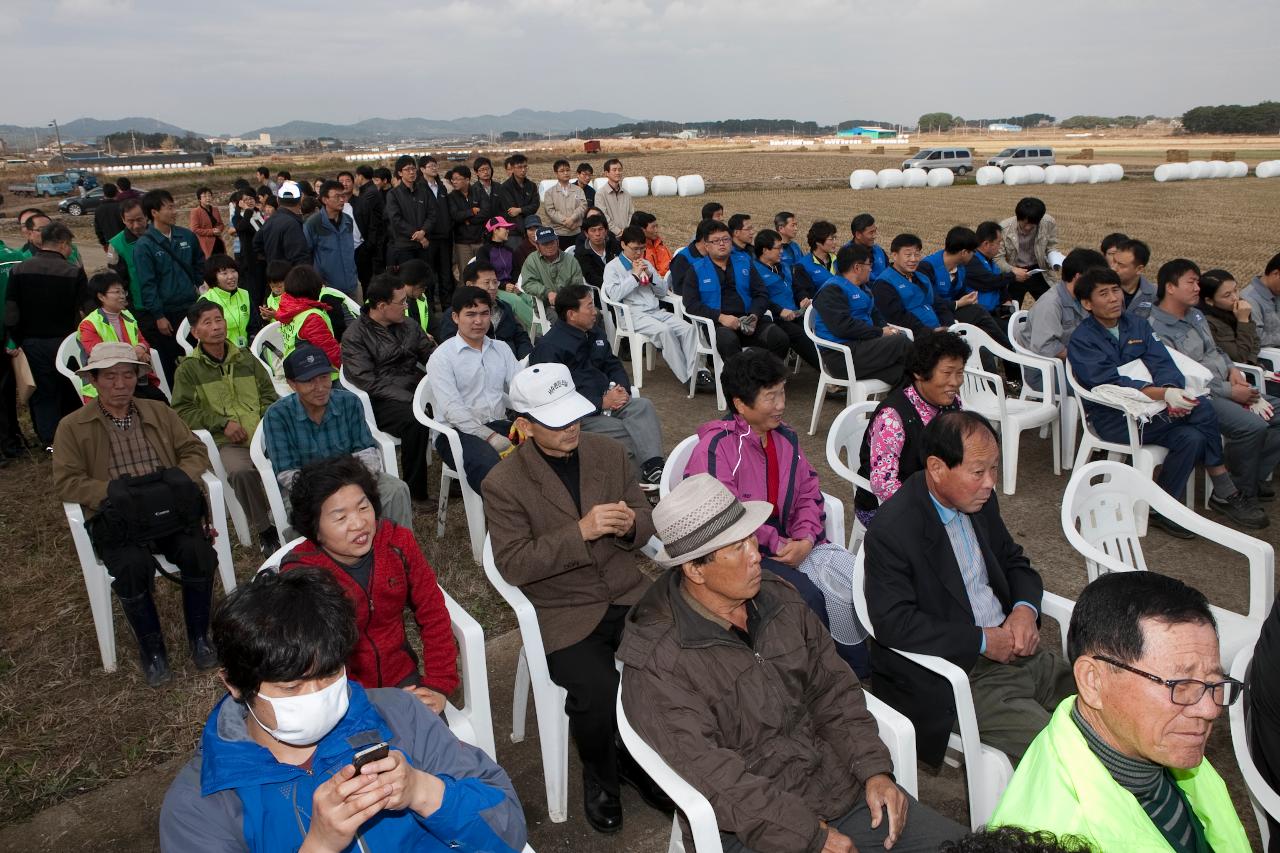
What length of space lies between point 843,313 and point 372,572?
4.36 metres

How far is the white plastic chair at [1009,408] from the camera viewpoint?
532 centimetres

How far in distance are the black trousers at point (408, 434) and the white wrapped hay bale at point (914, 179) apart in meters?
28.5

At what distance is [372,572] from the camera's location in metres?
2.77

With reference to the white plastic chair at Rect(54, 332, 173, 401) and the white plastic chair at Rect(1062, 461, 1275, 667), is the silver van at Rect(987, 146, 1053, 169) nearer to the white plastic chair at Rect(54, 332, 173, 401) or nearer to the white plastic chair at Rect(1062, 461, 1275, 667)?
the white plastic chair at Rect(1062, 461, 1275, 667)

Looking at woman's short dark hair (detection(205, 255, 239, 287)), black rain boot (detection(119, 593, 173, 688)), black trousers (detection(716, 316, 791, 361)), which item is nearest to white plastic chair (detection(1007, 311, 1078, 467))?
black trousers (detection(716, 316, 791, 361))

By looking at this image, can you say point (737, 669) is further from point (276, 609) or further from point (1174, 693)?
point (276, 609)

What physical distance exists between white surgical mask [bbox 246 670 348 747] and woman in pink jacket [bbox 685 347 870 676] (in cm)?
190

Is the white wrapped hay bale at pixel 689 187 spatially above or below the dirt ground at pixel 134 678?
above

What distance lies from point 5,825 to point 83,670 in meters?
1.00

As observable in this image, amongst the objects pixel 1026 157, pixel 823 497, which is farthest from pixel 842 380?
pixel 1026 157

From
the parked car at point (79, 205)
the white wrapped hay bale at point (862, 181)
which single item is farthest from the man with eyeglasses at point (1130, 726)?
the parked car at point (79, 205)

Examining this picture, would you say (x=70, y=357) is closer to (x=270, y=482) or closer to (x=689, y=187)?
(x=270, y=482)

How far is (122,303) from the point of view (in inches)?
222

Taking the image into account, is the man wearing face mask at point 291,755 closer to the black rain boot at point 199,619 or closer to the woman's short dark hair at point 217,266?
the black rain boot at point 199,619
